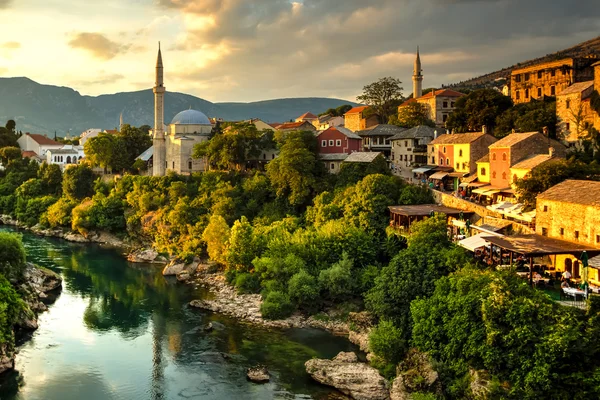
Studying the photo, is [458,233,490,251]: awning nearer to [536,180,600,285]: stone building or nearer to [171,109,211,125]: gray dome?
[536,180,600,285]: stone building

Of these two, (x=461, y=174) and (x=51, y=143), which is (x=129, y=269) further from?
(x=51, y=143)

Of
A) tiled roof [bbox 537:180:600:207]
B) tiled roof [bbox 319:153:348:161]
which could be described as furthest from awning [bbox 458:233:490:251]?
tiled roof [bbox 319:153:348:161]

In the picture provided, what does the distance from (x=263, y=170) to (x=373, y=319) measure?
3083 cm

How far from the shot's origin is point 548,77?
49594mm

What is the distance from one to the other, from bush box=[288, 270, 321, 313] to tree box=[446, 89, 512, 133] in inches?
890

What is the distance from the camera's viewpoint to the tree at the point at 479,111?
47688mm

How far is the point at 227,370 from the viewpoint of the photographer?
26.1 m

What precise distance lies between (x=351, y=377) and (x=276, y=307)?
8.72 metres

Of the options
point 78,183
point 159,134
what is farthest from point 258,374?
point 78,183

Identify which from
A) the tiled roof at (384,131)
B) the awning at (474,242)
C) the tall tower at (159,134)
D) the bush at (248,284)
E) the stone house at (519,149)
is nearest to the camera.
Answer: the awning at (474,242)

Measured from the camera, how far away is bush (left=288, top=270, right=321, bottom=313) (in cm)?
3292

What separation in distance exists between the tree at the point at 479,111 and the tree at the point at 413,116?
32.6ft

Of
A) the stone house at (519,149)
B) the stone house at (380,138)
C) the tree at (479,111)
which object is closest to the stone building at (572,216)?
the stone house at (519,149)

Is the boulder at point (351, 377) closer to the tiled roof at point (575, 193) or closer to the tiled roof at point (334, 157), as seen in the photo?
the tiled roof at point (575, 193)
